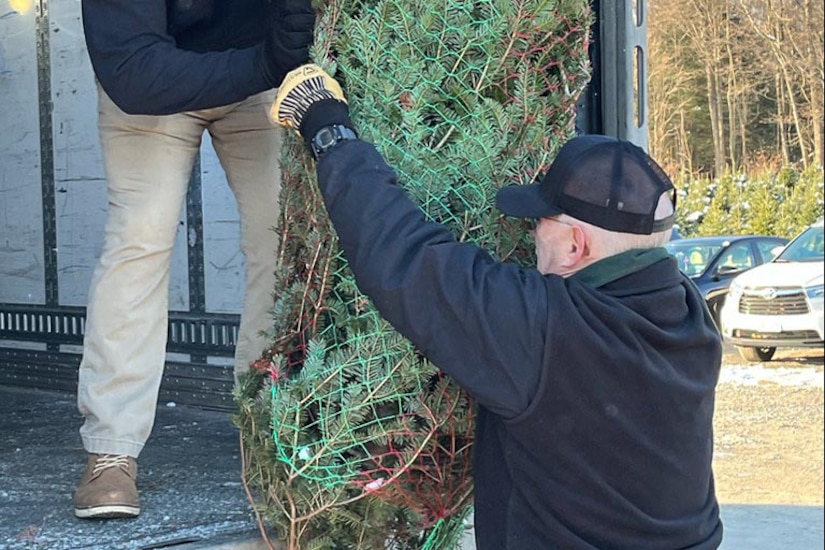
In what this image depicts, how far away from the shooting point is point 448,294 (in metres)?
1.88

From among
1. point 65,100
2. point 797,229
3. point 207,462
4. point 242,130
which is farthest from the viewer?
point 65,100

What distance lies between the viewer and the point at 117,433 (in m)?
2.76

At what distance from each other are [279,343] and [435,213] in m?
0.45

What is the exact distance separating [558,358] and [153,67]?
125 cm

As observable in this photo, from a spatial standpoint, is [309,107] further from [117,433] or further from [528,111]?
[117,433]

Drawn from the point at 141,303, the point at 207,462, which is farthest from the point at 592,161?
the point at 207,462

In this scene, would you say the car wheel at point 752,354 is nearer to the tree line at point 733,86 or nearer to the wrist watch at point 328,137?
the tree line at point 733,86

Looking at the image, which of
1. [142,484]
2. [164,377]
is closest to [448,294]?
[142,484]

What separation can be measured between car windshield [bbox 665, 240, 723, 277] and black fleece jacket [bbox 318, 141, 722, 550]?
0.77 m

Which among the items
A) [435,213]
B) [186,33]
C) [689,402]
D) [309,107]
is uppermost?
[186,33]

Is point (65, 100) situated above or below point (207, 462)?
above

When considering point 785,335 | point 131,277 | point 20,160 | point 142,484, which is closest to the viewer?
point 785,335

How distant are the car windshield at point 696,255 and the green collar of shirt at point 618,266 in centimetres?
82

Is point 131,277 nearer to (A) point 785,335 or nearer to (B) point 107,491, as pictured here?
(B) point 107,491
